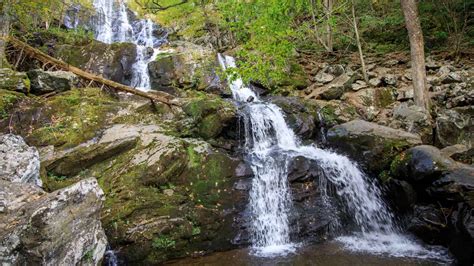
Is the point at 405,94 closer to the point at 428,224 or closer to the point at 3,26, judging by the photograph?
the point at 428,224

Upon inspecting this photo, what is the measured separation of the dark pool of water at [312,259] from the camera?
5.50 metres

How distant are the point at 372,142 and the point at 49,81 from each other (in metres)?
8.80

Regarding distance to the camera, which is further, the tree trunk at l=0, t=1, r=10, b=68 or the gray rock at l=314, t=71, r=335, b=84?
the gray rock at l=314, t=71, r=335, b=84

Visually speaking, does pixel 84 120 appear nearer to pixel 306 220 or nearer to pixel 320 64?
pixel 306 220

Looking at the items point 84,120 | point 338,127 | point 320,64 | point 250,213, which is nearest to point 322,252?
point 250,213

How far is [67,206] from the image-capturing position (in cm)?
406

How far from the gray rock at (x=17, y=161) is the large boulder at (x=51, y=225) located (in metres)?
0.47

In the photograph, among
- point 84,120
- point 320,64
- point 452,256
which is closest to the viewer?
point 452,256

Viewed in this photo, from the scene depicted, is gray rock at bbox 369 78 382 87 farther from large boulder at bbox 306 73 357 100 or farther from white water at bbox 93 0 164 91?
white water at bbox 93 0 164 91

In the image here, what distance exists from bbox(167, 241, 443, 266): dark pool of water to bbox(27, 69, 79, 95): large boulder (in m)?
6.19

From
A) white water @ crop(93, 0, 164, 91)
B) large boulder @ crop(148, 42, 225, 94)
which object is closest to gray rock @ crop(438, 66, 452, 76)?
large boulder @ crop(148, 42, 225, 94)

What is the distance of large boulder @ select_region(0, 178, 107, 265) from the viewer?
11.9ft

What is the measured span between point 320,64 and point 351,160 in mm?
6958

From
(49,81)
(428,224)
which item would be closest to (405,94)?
(428,224)
